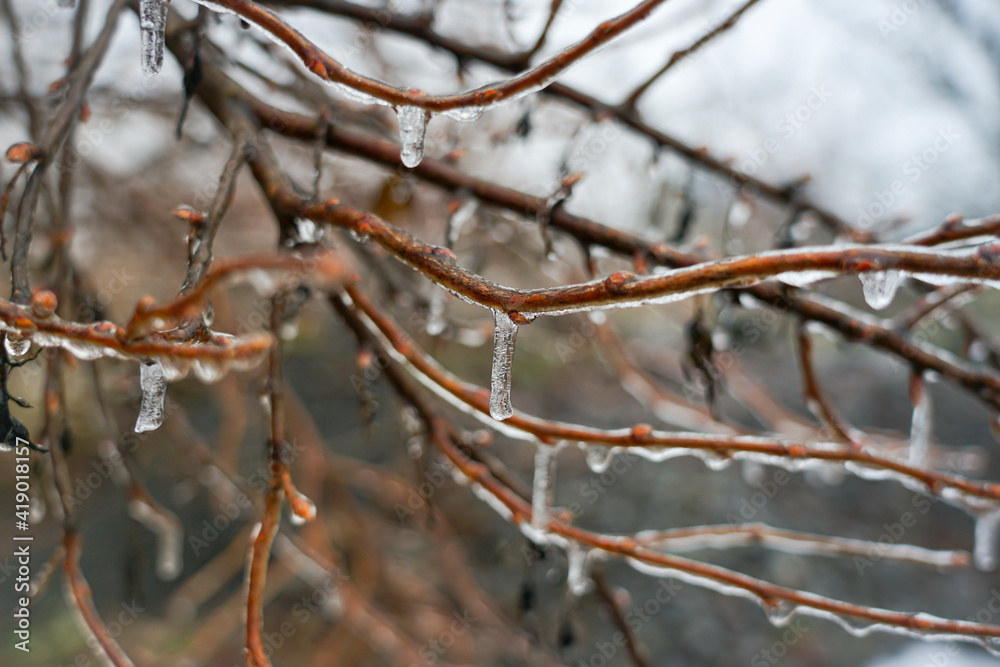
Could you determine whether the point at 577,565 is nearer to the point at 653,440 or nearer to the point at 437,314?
the point at 653,440

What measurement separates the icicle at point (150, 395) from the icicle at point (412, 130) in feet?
1.03

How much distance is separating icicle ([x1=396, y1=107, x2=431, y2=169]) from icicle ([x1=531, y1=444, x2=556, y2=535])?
1.22ft

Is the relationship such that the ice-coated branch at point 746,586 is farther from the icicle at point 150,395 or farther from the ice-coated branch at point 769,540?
the icicle at point 150,395

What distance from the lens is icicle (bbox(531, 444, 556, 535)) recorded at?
31.0 inches

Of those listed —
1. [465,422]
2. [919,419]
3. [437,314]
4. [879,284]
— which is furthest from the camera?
[465,422]

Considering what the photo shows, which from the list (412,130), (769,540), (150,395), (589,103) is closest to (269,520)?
(150,395)

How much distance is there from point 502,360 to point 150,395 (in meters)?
0.30

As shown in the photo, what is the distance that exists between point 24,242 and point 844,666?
2944 millimetres

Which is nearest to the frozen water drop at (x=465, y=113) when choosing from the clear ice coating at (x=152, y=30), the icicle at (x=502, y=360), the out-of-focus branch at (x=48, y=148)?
the icicle at (x=502, y=360)

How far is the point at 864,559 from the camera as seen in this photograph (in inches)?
115

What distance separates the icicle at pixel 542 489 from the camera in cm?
79

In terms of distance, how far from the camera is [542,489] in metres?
0.81

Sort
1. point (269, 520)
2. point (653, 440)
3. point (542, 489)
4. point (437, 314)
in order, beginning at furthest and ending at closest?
point (437, 314), point (542, 489), point (653, 440), point (269, 520)

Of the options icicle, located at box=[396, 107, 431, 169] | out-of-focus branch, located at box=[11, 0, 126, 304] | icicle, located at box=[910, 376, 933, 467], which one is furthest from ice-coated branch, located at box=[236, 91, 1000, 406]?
icicle, located at box=[396, 107, 431, 169]
